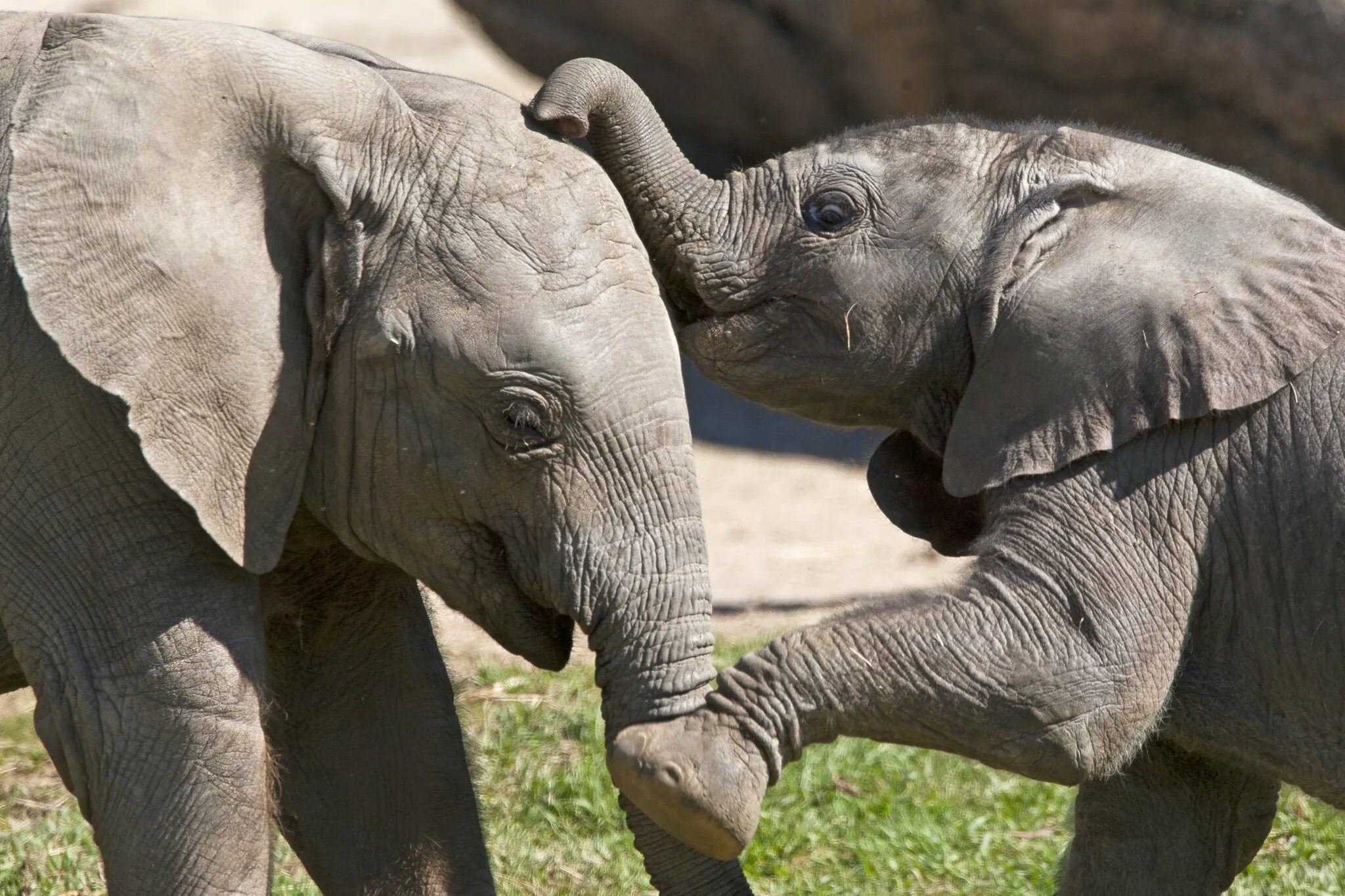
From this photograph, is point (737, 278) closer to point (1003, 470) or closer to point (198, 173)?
point (1003, 470)

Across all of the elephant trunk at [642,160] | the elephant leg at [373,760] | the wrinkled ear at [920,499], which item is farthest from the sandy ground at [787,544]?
the elephant leg at [373,760]

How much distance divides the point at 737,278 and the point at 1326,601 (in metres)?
1.58

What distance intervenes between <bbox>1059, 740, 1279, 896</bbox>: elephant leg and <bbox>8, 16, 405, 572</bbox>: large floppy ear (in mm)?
2228

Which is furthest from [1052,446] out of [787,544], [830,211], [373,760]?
[787,544]

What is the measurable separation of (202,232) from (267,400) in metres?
0.35

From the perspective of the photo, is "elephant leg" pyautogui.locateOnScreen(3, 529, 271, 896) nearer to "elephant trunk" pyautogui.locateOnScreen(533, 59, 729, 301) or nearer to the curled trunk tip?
the curled trunk tip

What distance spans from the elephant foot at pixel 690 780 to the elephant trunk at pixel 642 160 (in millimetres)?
1300

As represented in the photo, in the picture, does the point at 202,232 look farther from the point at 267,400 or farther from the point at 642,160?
the point at 642,160

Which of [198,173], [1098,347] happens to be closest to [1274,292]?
[1098,347]

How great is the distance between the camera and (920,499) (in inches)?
198

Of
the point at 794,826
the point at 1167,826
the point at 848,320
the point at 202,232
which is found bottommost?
the point at 794,826

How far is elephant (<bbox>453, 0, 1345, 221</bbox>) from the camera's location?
30.6 ft

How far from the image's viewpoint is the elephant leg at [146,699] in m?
3.70

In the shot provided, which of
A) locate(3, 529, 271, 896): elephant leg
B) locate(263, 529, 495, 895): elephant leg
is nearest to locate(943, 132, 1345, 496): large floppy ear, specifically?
locate(263, 529, 495, 895): elephant leg
